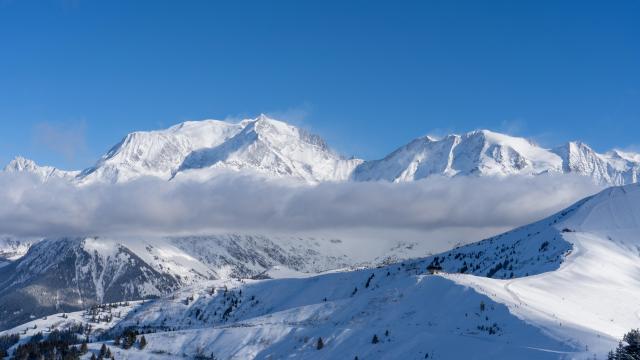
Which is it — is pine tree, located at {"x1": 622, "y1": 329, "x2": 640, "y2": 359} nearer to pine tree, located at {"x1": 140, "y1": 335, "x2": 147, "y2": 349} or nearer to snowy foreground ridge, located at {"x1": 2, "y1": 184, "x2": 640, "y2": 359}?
snowy foreground ridge, located at {"x1": 2, "y1": 184, "x2": 640, "y2": 359}

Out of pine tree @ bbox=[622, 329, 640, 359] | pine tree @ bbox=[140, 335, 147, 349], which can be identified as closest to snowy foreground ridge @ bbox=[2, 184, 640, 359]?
pine tree @ bbox=[140, 335, 147, 349]

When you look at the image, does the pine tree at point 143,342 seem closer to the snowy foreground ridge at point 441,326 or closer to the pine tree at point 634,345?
the snowy foreground ridge at point 441,326

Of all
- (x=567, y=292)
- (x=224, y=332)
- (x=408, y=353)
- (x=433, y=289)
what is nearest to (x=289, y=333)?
(x=224, y=332)

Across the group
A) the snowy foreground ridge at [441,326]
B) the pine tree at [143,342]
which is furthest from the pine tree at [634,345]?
the pine tree at [143,342]

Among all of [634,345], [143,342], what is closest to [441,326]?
[634,345]

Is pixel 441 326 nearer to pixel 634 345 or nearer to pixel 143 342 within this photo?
pixel 634 345

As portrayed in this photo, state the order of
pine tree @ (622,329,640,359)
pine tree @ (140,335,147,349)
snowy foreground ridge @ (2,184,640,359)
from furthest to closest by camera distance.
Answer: pine tree @ (140,335,147,349)
snowy foreground ridge @ (2,184,640,359)
pine tree @ (622,329,640,359)

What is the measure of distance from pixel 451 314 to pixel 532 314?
15482 millimetres

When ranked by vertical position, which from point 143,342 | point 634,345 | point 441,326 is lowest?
point 143,342

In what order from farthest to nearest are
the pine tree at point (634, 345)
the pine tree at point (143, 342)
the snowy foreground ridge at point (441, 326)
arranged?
the pine tree at point (143, 342) < the snowy foreground ridge at point (441, 326) < the pine tree at point (634, 345)

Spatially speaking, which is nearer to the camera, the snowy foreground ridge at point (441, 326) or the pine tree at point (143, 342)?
the snowy foreground ridge at point (441, 326)

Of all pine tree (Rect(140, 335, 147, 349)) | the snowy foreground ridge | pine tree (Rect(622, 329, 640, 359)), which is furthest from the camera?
pine tree (Rect(140, 335, 147, 349))

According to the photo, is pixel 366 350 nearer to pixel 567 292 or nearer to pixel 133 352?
pixel 133 352

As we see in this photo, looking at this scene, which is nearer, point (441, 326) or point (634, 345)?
point (634, 345)
